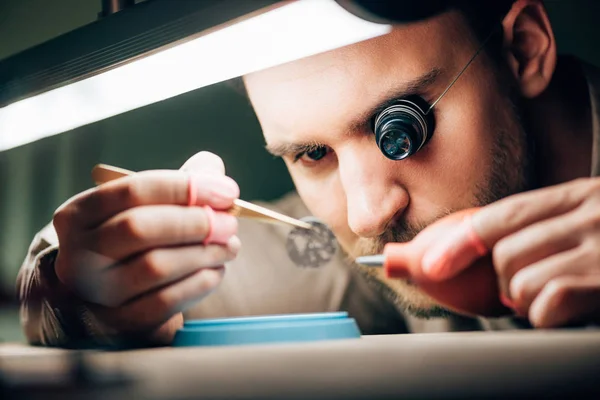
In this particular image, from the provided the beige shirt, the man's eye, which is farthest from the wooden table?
the beige shirt

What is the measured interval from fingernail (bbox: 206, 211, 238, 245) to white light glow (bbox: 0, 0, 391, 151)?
1.06 feet

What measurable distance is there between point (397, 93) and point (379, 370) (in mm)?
786

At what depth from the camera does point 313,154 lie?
1357 mm

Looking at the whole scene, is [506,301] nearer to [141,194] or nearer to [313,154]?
[141,194]

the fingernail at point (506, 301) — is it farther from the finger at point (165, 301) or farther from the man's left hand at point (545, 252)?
the finger at point (165, 301)

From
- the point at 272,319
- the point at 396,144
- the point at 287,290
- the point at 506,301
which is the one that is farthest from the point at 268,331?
the point at 287,290

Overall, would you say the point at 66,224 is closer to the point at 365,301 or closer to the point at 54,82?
the point at 54,82

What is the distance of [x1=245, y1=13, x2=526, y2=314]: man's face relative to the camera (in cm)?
112

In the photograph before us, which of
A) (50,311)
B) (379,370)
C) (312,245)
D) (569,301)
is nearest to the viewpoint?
(379,370)

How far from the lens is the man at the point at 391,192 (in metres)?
0.68

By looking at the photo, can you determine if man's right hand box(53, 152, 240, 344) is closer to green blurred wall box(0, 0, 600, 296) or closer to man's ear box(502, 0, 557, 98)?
green blurred wall box(0, 0, 600, 296)

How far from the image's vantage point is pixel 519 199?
2.26 feet

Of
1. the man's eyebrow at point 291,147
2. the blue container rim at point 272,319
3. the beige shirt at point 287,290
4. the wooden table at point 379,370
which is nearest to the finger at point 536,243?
the wooden table at point 379,370

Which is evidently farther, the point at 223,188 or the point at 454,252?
the point at 223,188
